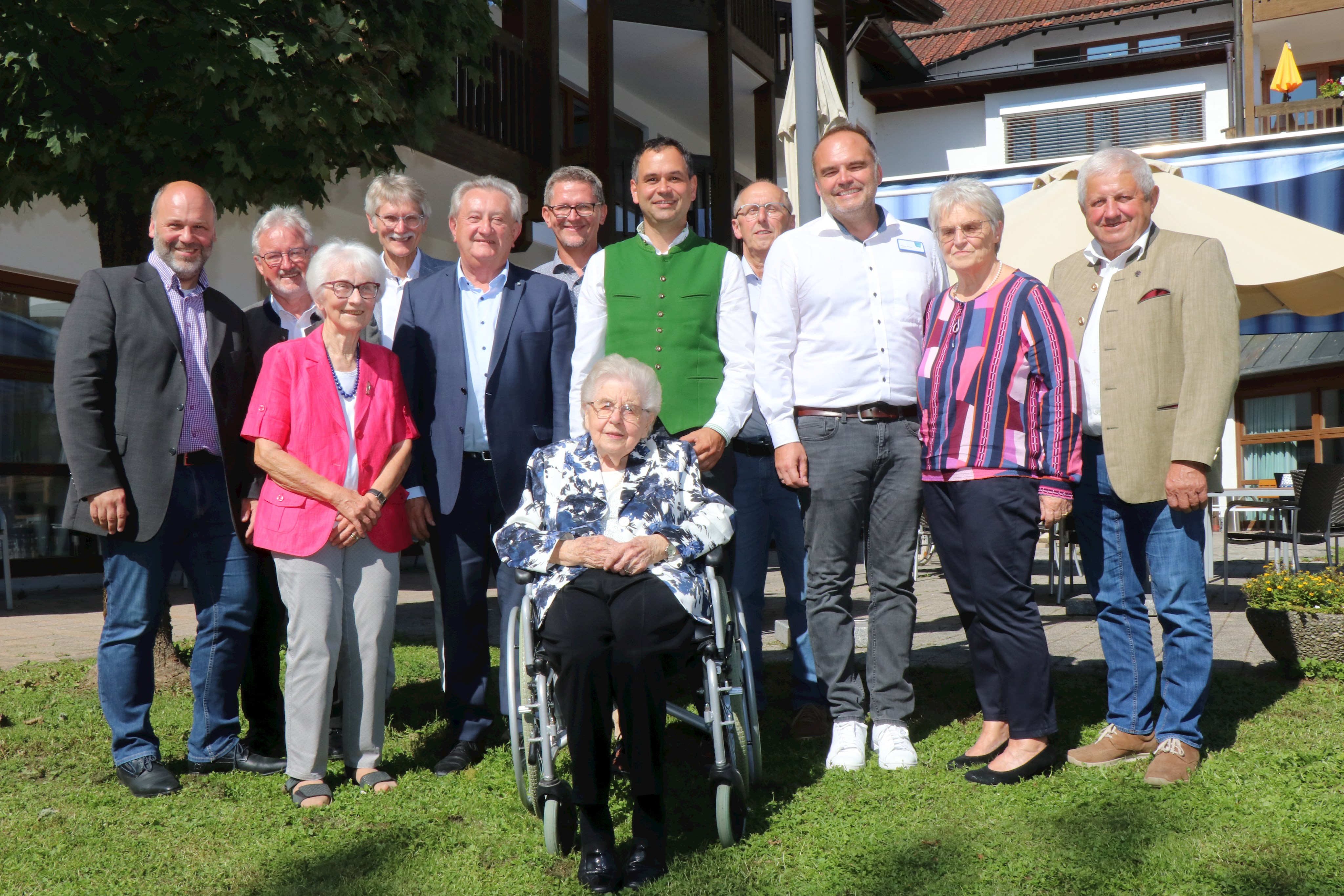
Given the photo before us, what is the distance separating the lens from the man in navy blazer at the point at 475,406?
4078 millimetres

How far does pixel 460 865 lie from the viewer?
124 inches

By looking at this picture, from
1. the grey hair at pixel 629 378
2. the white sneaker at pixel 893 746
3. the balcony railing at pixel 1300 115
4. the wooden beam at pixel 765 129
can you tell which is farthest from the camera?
the balcony railing at pixel 1300 115

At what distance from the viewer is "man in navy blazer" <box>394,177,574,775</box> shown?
4078 millimetres

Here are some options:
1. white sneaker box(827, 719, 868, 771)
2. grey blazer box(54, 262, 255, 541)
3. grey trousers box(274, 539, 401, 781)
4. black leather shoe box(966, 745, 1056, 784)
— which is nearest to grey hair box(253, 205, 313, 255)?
grey blazer box(54, 262, 255, 541)

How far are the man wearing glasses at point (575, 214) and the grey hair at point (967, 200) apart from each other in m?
1.41

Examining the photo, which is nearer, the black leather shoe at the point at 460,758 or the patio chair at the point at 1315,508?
the black leather shoe at the point at 460,758

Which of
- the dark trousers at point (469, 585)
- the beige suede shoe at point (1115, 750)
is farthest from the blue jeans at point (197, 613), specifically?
the beige suede shoe at point (1115, 750)

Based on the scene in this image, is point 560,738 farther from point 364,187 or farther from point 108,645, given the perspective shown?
point 364,187

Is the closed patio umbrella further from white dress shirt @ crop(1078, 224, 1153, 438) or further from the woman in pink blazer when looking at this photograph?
the woman in pink blazer

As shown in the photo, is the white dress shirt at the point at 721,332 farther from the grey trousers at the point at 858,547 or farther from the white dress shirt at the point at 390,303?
the white dress shirt at the point at 390,303

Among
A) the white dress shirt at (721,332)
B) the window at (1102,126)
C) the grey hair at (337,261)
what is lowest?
the white dress shirt at (721,332)

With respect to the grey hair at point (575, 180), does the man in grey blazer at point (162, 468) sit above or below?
below

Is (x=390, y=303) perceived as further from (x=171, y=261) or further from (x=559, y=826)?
(x=559, y=826)

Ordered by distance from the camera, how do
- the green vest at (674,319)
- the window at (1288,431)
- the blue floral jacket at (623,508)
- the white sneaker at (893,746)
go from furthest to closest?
the window at (1288,431) < the green vest at (674,319) < the white sneaker at (893,746) < the blue floral jacket at (623,508)
